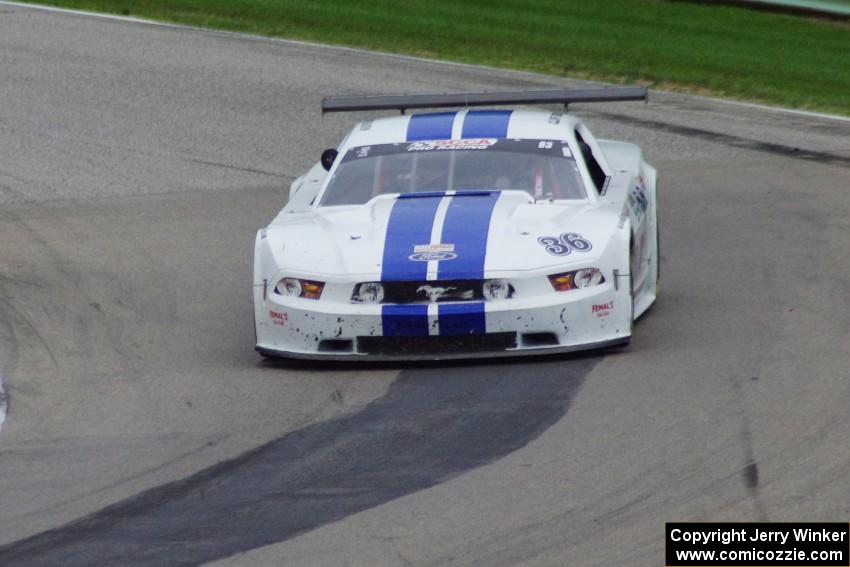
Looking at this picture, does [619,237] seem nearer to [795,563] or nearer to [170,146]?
[795,563]

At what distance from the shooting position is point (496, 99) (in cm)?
1084

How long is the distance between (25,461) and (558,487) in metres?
2.39

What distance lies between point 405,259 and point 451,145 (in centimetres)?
148

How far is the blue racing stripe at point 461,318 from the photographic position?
8.55 metres

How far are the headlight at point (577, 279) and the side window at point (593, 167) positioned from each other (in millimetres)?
1284

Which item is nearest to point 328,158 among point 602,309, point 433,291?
point 433,291

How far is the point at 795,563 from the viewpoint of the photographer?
5691mm

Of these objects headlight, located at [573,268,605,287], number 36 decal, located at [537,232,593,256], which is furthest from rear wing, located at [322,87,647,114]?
headlight, located at [573,268,605,287]

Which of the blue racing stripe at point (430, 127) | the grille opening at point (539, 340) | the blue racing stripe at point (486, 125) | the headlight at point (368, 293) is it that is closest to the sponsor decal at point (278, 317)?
the headlight at point (368, 293)

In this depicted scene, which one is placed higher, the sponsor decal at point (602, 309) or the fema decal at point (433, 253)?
the fema decal at point (433, 253)

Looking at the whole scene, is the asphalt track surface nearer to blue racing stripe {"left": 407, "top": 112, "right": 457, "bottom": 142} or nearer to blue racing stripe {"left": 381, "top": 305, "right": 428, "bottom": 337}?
blue racing stripe {"left": 381, "top": 305, "right": 428, "bottom": 337}

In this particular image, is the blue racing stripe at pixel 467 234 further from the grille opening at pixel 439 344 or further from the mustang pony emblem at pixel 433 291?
the grille opening at pixel 439 344

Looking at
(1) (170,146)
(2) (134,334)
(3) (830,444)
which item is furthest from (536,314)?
(1) (170,146)

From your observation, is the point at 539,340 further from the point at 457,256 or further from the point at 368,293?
the point at 368,293
